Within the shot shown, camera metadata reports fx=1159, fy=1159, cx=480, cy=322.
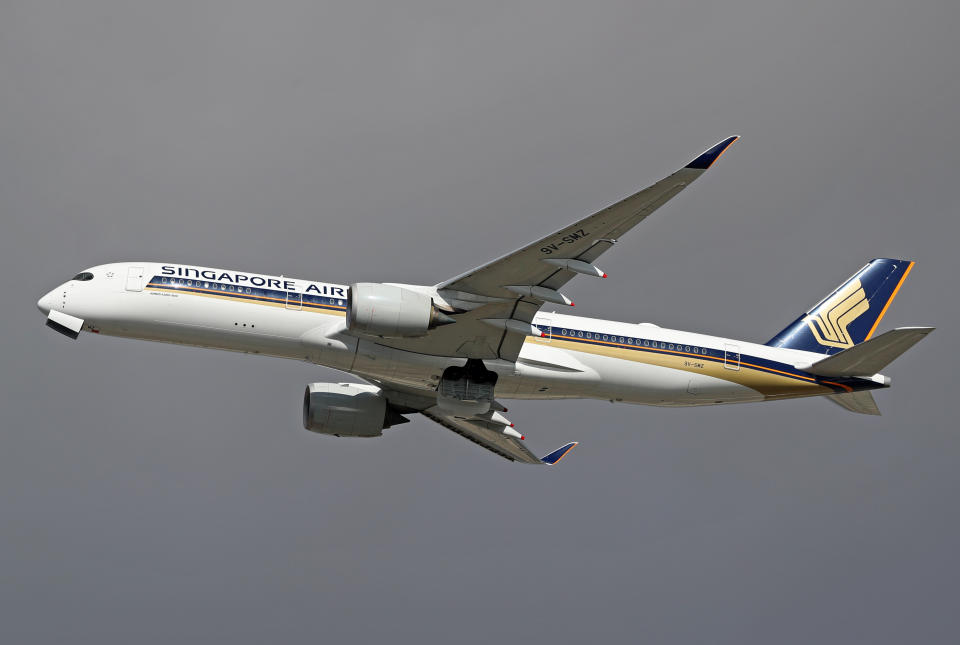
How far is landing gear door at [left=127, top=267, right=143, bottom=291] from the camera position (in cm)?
4156

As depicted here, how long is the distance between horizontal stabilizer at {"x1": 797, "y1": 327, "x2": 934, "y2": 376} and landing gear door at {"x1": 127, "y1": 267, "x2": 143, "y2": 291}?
26.2 metres

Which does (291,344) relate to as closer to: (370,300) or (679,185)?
(370,300)

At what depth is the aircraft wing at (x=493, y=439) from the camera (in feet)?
172

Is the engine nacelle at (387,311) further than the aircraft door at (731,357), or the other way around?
the aircraft door at (731,357)

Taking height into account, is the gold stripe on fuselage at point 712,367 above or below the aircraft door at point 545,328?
below

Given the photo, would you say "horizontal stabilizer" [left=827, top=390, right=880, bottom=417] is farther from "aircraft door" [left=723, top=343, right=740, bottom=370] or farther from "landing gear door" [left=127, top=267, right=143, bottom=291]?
"landing gear door" [left=127, top=267, right=143, bottom=291]

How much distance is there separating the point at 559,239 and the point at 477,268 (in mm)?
3463

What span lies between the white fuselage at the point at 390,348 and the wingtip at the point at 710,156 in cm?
1225

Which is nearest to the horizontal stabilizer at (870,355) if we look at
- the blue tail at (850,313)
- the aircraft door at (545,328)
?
the blue tail at (850,313)

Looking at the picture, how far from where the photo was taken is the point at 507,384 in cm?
4459

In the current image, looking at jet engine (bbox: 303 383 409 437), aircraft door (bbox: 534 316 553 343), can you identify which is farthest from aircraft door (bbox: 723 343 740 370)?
jet engine (bbox: 303 383 409 437)

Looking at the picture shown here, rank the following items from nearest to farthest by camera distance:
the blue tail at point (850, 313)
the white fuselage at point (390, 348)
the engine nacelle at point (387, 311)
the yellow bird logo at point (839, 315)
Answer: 1. the engine nacelle at point (387, 311)
2. the white fuselage at point (390, 348)
3. the blue tail at point (850, 313)
4. the yellow bird logo at point (839, 315)

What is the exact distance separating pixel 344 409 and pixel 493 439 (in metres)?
7.65

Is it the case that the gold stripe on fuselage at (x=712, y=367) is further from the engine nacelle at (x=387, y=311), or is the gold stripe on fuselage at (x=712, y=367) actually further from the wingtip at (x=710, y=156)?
the wingtip at (x=710, y=156)
